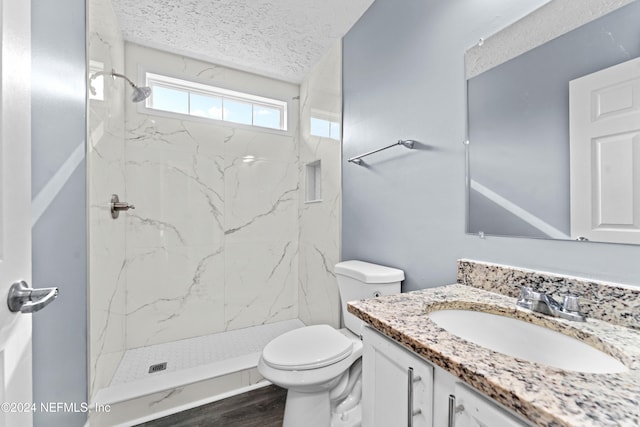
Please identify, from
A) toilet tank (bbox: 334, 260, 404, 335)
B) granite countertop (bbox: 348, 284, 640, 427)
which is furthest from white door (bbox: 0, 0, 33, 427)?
toilet tank (bbox: 334, 260, 404, 335)

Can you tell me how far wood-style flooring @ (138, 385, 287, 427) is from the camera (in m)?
1.46

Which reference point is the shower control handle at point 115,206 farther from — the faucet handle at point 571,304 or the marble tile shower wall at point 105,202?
the faucet handle at point 571,304

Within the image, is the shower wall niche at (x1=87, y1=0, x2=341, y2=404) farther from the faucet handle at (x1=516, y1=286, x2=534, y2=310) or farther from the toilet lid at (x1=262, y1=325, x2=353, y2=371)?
the faucet handle at (x1=516, y1=286, x2=534, y2=310)

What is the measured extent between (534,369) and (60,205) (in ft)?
4.78

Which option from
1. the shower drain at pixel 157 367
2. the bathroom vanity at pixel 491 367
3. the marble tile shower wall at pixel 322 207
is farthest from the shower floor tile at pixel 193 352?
the bathroom vanity at pixel 491 367

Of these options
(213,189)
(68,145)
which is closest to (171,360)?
(213,189)

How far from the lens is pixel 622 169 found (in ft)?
2.25

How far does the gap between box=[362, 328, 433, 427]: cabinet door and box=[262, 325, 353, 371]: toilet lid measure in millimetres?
421

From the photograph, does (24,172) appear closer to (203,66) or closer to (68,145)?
(68,145)

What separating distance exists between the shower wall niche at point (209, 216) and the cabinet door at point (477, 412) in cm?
141

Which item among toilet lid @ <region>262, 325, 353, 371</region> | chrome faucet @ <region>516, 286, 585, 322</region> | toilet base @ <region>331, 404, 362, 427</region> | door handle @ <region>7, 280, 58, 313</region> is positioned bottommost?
toilet base @ <region>331, 404, 362, 427</region>

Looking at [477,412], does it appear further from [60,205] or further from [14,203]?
[60,205]

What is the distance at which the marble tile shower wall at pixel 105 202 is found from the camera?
131 centimetres

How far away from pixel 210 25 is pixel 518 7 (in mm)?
1774
